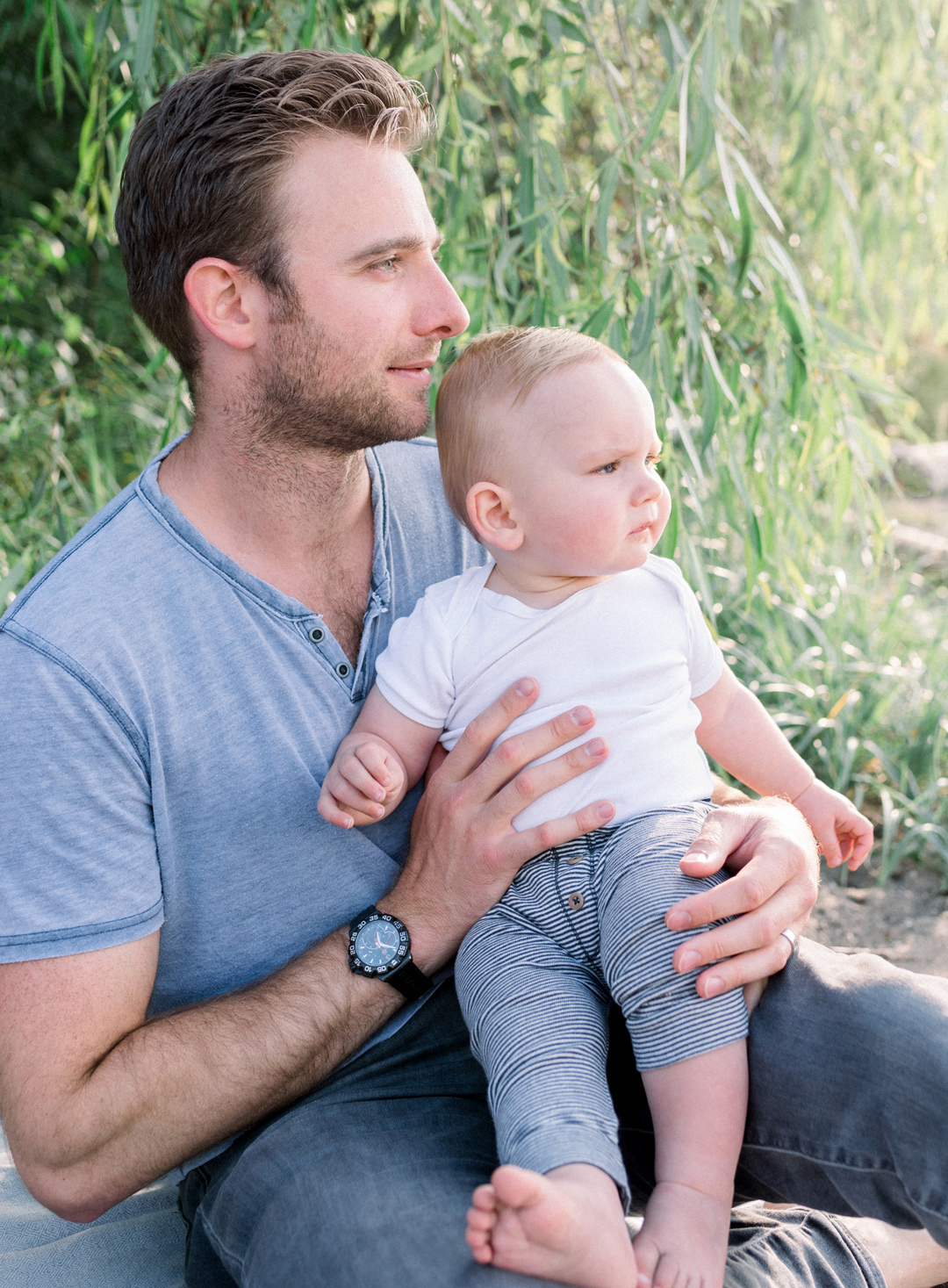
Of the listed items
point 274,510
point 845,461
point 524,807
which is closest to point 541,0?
point 845,461

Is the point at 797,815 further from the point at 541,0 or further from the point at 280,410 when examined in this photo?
the point at 541,0

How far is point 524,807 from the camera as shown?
1438 mm

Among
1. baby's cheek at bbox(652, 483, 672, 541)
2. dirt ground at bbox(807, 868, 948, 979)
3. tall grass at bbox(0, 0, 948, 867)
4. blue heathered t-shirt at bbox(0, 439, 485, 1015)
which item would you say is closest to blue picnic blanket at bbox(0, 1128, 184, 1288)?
blue heathered t-shirt at bbox(0, 439, 485, 1015)

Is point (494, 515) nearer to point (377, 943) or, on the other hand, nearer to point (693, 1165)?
point (377, 943)

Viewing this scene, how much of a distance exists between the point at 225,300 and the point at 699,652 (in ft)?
2.81

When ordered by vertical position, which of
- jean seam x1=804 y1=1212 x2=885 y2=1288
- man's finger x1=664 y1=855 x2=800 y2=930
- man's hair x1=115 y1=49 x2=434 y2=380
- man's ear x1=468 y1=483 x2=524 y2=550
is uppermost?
man's hair x1=115 y1=49 x2=434 y2=380

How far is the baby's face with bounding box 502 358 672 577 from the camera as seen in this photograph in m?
1.39

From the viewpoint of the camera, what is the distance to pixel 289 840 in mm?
1487

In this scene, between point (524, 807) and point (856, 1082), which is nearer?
point (856, 1082)

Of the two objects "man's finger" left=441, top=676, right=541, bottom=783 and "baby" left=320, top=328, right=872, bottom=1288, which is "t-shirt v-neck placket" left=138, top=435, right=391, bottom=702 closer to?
"baby" left=320, top=328, right=872, bottom=1288

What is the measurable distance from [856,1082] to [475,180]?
1.95 metres

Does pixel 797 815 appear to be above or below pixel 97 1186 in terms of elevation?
above

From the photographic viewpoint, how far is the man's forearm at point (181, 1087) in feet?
4.21

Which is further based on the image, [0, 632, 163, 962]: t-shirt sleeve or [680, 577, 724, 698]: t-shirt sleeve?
[680, 577, 724, 698]: t-shirt sleeve
